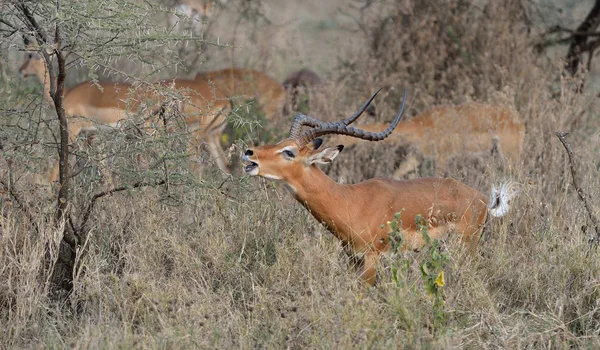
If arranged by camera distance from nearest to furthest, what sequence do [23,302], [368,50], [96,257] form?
[23,302] → [96,257] → [368,50]

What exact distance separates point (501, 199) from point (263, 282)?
1550 millimetres

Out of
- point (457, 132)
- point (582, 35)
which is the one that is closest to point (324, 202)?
point (457, 132)

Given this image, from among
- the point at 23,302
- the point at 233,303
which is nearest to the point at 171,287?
the point at 233,303

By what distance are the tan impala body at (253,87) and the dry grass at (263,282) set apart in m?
3.01

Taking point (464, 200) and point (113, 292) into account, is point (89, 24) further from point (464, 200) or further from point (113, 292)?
point (464, 200)

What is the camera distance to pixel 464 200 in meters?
5.32

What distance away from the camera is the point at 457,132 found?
26.4ft

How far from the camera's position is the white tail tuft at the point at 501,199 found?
5.31 m

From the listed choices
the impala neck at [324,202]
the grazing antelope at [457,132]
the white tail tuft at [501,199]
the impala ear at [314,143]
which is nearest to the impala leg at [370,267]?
the impala neck at [324,202]

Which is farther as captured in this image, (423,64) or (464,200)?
(423,64)

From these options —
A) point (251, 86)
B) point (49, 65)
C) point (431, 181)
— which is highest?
point (49, 65)

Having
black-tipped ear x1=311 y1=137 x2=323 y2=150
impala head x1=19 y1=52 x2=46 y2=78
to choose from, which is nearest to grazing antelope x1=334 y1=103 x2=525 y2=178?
black-tipped ear x1=311 y1=137 x2=323 y2=150

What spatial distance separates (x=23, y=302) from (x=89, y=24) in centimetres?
139

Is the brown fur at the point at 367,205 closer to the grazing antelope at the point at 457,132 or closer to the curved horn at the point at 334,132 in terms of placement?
the curved horn at the point at 334,132
